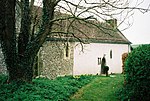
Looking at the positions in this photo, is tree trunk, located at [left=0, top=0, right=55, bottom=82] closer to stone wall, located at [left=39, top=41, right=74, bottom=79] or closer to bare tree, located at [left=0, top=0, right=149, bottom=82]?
bare tree, located at [left=0, top=0, right=149, bottom=82]

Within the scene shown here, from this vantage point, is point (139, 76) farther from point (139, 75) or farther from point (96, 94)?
point (96, 94)

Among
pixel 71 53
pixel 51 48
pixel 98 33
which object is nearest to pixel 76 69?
pixel 71 53

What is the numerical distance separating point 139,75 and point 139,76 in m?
0.05

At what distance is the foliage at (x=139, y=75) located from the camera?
11539mm

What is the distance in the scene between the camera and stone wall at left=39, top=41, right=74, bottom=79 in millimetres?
28047

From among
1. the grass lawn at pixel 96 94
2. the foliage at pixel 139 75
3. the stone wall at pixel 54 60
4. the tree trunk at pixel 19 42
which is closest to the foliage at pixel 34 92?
the grass lawn at pixel 96 94

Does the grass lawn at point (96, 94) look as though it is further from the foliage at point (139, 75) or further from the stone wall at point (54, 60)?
the stone wall at point (54, 60)

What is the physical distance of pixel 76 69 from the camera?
102 ft

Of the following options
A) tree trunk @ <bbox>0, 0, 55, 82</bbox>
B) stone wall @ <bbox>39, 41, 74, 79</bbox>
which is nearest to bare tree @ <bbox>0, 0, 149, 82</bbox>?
tree trunk @ <bbox>0, 0, 55, 82</bbox>

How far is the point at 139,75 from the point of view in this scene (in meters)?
11.7

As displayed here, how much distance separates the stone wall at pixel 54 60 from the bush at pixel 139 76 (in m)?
15.5

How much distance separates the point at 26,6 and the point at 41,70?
1178 cm

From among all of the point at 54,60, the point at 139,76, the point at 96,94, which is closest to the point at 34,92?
the point at 96,94

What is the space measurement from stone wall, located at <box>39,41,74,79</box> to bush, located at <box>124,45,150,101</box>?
1551cm
